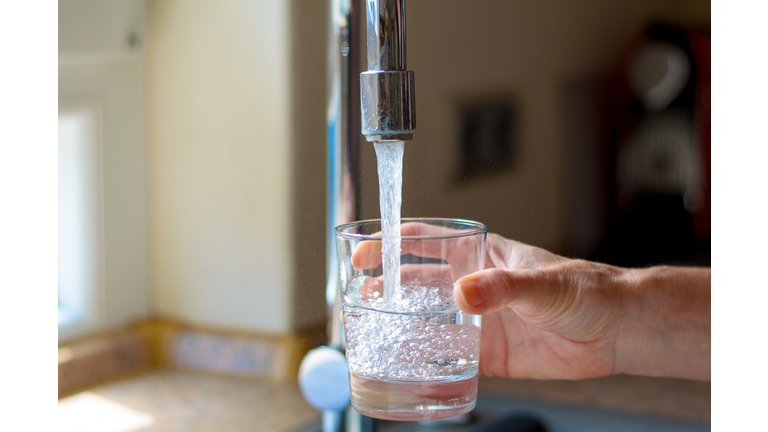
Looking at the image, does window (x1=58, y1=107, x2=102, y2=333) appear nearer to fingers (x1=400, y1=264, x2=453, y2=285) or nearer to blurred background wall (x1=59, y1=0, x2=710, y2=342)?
blurred background wall (x1=59, y1=0, x2=710, y2=342)

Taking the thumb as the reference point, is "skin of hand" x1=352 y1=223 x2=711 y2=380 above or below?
below

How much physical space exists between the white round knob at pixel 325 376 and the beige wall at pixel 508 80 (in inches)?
4.7

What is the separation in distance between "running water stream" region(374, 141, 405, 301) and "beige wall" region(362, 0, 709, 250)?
0.08 meters

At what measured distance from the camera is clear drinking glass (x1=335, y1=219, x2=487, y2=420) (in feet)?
1.23

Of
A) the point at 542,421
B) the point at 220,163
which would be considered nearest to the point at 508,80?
the point at 542,421

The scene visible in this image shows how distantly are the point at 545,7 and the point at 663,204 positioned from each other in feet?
2.13

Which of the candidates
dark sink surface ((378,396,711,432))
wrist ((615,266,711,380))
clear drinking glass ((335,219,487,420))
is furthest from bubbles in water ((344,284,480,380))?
dark sink surface ((378,396,711,432))

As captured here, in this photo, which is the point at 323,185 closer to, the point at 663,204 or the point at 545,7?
the point at 545,7

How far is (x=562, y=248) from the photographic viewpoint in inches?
43.6

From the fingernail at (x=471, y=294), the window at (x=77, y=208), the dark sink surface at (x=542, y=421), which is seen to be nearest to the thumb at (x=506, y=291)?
the fingernail at (x=471, y=294)

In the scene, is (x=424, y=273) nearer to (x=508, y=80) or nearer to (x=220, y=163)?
(x=220, y=163)

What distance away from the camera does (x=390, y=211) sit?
0.40m

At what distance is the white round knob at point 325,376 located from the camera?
514 millimetres
